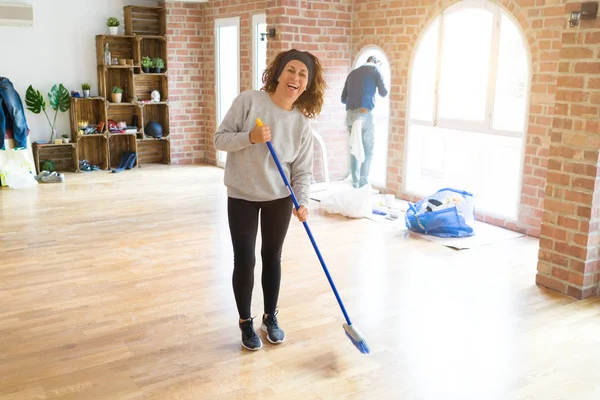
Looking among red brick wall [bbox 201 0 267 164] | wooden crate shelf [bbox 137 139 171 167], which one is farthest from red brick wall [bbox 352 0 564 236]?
wooden crate shelf [bbox 137 139 171 167]

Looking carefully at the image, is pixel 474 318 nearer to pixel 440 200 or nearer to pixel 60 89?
pixel 440 200

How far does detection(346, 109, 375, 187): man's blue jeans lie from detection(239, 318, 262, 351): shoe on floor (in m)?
3.86

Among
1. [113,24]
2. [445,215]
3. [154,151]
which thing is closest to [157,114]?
[154,151]

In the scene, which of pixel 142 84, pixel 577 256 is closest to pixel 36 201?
pixel 142 84

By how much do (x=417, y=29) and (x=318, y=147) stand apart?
68.7 inches

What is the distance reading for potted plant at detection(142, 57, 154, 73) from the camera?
820 centimetres

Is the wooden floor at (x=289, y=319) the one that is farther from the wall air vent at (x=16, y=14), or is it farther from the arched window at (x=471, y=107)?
the wall air vent at (x=16, y=14)

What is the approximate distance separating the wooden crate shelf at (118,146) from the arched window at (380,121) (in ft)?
11.0

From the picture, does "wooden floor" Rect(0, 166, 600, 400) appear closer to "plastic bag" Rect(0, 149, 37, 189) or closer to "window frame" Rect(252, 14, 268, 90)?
"plastic bag" Rect(0, 149, 37, 189)

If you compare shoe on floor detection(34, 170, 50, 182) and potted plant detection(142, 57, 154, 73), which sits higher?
potted plant detection(142, 57, 154, 73)

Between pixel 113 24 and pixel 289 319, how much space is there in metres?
5.82

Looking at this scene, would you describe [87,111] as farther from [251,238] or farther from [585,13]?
[585,13]

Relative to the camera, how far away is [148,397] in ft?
8.63

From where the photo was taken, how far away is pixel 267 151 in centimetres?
286
